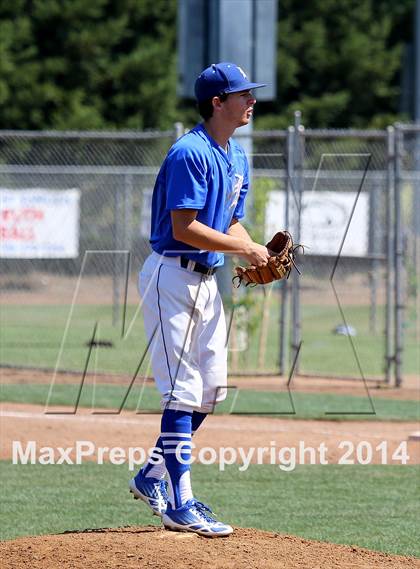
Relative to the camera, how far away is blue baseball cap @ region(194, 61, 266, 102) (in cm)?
553

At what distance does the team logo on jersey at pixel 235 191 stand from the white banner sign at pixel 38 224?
31.8 feet

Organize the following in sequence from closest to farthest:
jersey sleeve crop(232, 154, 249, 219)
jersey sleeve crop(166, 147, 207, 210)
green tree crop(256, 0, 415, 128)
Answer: jersey sleeve crop(166, 147, 207, 210), jersey sleeve crop(232, 154, 249, 219), green tree crop(256, 0, 415, 128)

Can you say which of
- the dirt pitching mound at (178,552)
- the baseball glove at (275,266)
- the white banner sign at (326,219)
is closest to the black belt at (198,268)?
the baseball glove at (275,266)

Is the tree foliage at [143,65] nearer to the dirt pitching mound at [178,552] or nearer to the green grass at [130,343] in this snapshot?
the green grass at [130,343]

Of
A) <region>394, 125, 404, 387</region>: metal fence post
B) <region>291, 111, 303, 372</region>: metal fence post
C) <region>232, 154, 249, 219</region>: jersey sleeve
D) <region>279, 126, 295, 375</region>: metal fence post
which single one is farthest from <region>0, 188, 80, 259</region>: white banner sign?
<region>232, 154, 249, 219</region>: jersey sleeve

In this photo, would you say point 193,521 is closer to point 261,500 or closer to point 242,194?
point 242,194

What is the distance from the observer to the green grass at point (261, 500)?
655cm

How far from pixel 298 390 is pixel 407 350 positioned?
458 centimetres

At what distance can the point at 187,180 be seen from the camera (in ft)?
17.4

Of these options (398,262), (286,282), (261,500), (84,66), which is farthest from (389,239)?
(84,66)

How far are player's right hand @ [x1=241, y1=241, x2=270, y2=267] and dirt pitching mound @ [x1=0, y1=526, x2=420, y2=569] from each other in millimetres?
1337

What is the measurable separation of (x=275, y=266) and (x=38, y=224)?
10.3 m

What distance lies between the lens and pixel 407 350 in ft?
53.2

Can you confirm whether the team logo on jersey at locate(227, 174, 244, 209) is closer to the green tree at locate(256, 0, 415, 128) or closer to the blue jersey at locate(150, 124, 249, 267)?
the blue jersey at locate(150, 124, 249, 267)
